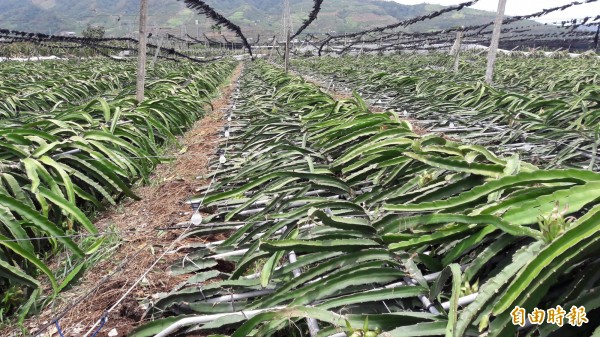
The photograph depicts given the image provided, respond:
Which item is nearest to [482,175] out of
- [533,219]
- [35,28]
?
[533,219]

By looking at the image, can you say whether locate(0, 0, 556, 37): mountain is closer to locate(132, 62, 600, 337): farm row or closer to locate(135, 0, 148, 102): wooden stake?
locate(135, 0, 148, 102): wooden stake

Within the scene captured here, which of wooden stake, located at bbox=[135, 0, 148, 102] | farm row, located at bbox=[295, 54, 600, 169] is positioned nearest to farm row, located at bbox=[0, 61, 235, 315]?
wooden stake, located at bbox=[135, 0, 148, 102]

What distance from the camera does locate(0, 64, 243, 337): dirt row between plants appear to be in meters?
1.75

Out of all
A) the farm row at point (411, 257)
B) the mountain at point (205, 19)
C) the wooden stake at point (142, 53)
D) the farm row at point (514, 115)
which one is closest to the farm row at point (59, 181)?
the wooden stake at point (142, 53)

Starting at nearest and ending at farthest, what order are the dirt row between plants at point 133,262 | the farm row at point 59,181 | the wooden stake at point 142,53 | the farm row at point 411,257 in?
the farm row at point 411,257, the dirt row between plants at point 133,262, the farm row at point 59,181, the wooden stake at point 142,53

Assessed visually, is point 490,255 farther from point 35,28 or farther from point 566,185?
point 35,28

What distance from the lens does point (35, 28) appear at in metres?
140

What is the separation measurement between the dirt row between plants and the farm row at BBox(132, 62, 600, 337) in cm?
14

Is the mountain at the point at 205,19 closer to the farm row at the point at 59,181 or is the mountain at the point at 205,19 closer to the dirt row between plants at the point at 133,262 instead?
the farm row at the point at 59,181

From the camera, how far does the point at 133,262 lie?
7.23 ft

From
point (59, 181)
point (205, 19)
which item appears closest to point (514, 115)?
point (59, 181)

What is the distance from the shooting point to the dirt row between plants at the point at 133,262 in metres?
1.75

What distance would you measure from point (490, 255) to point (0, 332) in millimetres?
1902

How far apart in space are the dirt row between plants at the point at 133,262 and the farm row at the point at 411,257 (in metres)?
0.14
